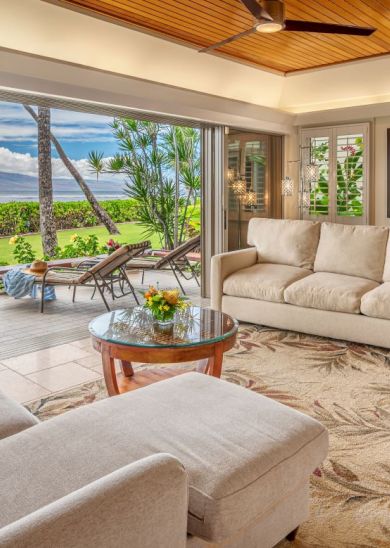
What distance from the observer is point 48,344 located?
16.7 feet

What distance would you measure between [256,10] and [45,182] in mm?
6550

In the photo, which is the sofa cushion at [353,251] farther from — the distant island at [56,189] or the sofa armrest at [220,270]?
the distant island at [56,189]

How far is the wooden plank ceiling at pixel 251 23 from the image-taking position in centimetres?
477

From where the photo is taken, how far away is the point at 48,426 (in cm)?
206

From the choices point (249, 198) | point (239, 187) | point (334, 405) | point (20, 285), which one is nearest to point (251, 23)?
point (239, 187)

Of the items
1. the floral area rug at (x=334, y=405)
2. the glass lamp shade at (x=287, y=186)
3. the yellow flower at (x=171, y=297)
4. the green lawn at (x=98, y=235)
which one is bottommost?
the floral area rug at (x=334, y=405)

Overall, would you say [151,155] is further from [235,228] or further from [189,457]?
[189,457]

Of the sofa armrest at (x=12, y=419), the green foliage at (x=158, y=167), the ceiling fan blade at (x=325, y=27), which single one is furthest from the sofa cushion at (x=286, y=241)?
the sofa armrest at (x=12, y=419)

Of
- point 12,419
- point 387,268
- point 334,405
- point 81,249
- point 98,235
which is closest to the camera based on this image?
point 12,419

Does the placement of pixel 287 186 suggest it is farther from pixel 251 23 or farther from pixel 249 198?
pixel 251 23

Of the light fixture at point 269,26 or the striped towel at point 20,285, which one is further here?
the striped towel at point 20,285

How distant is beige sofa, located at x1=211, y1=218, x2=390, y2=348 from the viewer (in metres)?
4.86

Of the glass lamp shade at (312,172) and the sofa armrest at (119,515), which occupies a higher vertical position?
the glass lamp shade at (312,172)

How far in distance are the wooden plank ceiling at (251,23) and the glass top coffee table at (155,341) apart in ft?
8.96
